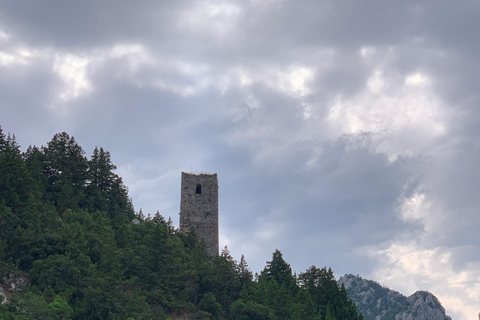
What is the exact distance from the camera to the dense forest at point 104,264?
49938 mm

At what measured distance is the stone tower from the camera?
8288 centimetres

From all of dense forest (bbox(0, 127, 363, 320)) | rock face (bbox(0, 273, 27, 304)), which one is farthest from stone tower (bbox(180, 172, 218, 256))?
rock face (bbox(0, 273, 27, 304))

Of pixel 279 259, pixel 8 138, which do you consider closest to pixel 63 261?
pixel 8 138

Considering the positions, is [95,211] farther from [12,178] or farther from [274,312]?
[274,312]

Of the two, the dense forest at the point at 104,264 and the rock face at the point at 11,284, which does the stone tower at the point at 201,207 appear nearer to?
the dense forest at the point at 104,264

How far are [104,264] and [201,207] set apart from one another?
98.6 feet

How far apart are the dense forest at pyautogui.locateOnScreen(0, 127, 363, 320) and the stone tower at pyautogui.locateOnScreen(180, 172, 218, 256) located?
256 inches

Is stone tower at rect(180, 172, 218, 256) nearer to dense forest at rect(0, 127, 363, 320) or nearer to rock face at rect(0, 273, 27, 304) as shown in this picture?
dense forest at rect(0, 127, 363, 320)

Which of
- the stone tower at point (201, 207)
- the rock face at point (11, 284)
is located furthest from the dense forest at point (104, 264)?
the stone tower at point (201, 207)

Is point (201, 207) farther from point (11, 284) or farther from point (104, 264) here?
point (11, 284)

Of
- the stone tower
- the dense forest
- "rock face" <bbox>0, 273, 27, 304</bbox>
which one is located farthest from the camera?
the stone tower

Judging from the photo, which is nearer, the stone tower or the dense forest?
the dense forest

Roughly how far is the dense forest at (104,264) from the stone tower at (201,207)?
649 centimetres


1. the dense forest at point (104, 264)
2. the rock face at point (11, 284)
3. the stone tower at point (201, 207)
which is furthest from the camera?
the stone tower at point (201, 207)
